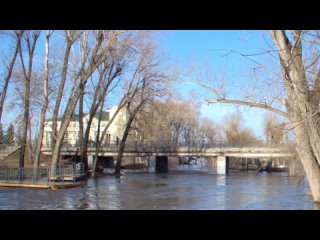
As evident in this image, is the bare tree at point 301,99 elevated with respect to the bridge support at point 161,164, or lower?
elevated

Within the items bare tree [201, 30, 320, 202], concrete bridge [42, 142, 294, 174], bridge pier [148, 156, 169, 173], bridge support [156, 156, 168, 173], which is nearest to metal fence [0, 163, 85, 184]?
bare tree [201, 30, 320, 202]

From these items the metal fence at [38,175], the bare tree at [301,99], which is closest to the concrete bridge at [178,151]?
the metal fence at [38,175]

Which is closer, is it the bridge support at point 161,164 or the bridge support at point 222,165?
the bridge support at point 222,165

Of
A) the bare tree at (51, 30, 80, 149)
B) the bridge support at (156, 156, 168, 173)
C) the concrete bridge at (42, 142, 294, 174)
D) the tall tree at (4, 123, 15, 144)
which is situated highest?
the bare tree at (51, 30, 80, 149)

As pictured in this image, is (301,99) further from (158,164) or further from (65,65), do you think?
(158,164)

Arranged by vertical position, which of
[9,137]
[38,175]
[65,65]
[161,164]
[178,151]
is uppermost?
[65,65]

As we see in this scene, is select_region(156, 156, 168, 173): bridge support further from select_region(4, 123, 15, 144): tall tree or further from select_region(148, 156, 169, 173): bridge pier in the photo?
select_region(4, 123, 15, 144): tall tree

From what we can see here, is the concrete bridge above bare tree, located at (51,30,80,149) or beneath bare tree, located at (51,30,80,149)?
beneath

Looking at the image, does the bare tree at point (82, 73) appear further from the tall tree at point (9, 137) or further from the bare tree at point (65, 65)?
the tall tree at point (9, 137)

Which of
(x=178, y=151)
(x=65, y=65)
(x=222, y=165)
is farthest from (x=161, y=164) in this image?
(x=65, y=65)

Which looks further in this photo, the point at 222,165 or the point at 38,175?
the point at 222,165
